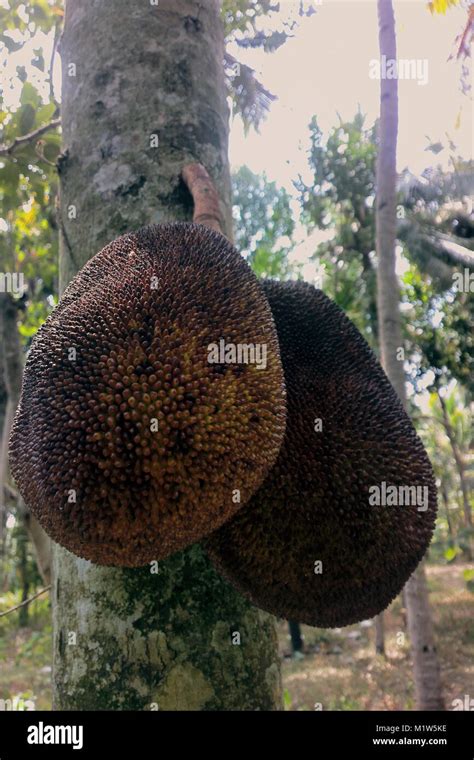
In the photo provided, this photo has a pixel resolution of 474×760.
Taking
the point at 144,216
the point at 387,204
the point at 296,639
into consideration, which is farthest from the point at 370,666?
the point at 144,216

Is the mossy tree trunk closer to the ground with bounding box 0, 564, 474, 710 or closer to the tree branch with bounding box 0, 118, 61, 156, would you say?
the tree branch with bounding box 0, 118, 61, 156

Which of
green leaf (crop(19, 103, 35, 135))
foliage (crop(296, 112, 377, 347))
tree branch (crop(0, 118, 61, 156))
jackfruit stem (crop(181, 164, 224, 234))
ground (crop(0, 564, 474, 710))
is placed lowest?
ground (crop(0, 564, 474, 710))

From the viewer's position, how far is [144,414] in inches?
32.6

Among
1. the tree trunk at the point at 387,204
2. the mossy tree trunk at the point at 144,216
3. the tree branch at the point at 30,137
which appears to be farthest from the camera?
the tree trunk at the point at 387,204

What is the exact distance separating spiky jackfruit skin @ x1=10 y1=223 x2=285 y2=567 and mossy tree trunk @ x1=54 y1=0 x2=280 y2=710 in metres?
0.17

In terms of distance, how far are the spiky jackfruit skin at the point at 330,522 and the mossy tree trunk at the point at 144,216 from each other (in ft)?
0.21

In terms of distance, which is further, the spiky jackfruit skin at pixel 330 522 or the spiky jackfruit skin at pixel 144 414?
the spiky jackfruit skin at pixel 330 522

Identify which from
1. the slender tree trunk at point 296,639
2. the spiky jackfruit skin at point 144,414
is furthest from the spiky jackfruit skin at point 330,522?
the slender tree trunk at point 296,639

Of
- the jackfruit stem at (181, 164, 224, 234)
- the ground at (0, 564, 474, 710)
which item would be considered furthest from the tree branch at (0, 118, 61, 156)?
the ground at (0, 564, 474, 710)

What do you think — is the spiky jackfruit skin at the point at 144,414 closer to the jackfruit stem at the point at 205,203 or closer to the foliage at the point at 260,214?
the jackfruit stem at the point at 205,203

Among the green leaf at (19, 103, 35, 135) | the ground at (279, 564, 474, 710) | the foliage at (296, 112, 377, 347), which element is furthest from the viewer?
the foliage at (296, 112, 377, 347)

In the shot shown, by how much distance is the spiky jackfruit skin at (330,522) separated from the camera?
3.49 ft

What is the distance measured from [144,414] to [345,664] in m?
5.99

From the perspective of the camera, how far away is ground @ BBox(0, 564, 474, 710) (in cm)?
480
